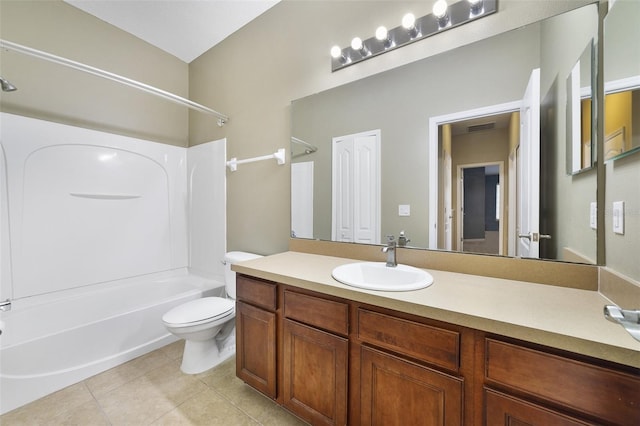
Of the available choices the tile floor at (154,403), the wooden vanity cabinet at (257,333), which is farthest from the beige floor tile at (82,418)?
the wooden vanity cabinet at (257,333)

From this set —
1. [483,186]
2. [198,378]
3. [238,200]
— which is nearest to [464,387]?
[483,186]

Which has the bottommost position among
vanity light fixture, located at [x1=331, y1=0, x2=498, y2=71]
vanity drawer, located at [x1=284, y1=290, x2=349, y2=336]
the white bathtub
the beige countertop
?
the white bathtub

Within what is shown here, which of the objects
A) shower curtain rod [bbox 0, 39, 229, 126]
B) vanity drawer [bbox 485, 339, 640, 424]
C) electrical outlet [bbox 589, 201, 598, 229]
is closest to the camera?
vanity drawer [bbox 485, 339, 640, 424]

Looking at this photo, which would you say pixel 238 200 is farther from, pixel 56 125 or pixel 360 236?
pixel 56 125

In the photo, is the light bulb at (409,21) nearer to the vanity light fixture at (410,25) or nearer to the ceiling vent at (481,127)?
the vanity light fixture at (410,25)

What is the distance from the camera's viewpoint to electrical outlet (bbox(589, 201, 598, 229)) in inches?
40.4

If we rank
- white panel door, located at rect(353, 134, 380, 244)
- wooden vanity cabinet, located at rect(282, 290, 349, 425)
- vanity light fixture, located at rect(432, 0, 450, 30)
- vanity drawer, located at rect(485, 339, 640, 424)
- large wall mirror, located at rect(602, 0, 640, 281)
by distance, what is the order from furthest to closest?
1. white panel door, located at rect(353, 134, 380, 244)
2. vanity light fixture, located at rect(432, 0, 450, 30)
3. wooden vanity cabinet, located at rect(282, 290, 349, 425)
4. large wall mirror, located at rect(602, 0, 640, 281)
5. vanity drawer, located at rect(485, 339, 640, 424)

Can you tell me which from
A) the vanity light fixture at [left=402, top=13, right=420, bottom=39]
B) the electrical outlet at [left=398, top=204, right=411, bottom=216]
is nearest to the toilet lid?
the electrical outlet at [left=398, top=204, right=411, bottom=216]

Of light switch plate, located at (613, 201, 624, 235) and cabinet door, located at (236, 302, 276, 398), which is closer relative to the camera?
light switch plate, located at (613, 201, 624, 235)

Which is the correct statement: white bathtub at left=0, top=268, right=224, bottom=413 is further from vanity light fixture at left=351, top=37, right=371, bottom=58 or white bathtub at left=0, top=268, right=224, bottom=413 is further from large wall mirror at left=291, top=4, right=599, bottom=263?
vanity light fixture at left=351, top=37, right=371, bottom=58

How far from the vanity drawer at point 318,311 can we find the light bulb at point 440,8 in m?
1.56

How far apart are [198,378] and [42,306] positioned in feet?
4.62

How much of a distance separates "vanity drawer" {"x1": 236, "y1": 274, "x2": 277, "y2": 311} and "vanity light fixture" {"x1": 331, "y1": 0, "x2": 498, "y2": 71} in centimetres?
A: 150

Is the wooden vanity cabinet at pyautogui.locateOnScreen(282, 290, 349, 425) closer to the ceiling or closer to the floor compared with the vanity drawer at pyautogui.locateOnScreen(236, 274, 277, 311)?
closer to the floor
